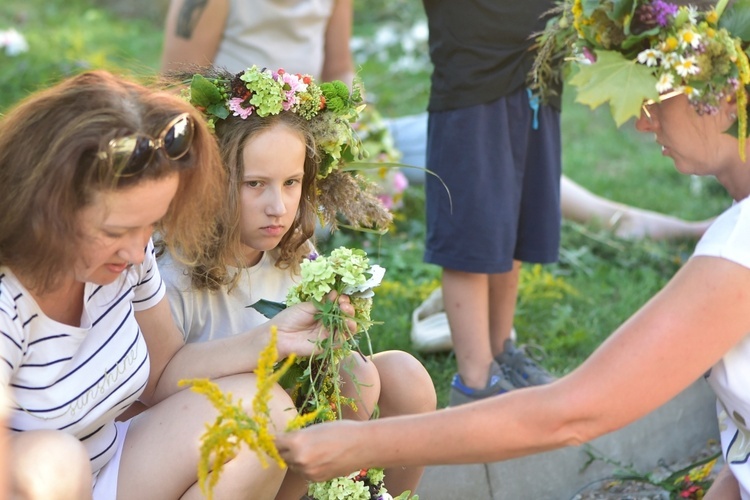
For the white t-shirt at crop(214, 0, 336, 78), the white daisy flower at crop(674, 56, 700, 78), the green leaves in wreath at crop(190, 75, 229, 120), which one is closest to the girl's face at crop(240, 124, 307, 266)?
the green leaves in wreath at crop(190, 75, 229, 120)

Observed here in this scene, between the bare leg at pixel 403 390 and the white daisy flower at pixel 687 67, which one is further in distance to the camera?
the bare leg at pixel 403 390

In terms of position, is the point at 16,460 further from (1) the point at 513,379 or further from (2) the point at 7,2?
(2) the point at 7,2

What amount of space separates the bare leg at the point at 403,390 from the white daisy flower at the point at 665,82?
3.09 feet

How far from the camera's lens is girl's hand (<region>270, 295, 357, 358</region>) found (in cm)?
238

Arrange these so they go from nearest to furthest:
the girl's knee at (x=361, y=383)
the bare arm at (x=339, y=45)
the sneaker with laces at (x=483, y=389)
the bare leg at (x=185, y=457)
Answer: the bare leg at (x=185, y=457), the girl's knee at (x=361, y=383), the sneaker with laces at (x=483, y=389), the bare arm at (x=339, y=45)

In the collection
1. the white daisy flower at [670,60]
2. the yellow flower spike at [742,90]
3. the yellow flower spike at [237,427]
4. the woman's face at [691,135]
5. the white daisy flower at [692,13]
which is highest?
the white daisy flower at [692,13]

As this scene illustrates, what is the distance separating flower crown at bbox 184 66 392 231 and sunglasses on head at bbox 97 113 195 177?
1.64ft

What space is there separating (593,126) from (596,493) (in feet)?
14.2

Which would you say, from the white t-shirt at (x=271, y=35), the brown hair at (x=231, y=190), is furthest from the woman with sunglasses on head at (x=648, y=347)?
the white t-shirt at (x=271, y=35)

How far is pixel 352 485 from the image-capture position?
2404mm

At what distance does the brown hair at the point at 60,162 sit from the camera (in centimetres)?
197

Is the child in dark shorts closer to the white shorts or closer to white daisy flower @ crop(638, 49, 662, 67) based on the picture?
white daisy flower @ crop(638, 49, 662, 67)

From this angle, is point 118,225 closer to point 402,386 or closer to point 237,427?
point 237,427

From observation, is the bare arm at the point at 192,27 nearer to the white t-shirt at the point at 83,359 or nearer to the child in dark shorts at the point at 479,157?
the child in dark shorts at the point at 479,157
